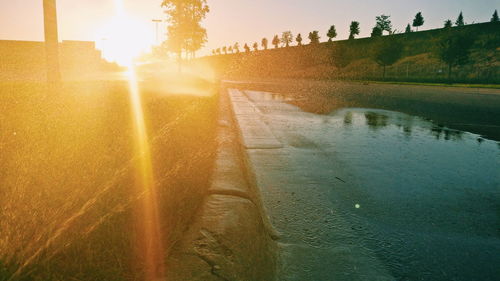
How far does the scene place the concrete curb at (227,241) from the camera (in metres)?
2.25

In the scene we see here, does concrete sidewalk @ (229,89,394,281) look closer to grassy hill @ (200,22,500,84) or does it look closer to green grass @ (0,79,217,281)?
green grass @ (0,79,217,281)

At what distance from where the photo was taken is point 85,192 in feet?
11.1

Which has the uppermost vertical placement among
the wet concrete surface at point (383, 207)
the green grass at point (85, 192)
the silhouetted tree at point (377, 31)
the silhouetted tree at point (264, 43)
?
the silhouetted tree at point (264, 43)

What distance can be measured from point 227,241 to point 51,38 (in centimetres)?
1024

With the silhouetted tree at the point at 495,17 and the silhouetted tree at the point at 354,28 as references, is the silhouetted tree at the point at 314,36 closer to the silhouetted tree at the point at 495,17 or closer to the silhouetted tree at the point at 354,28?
the silhouetted tree at the point at 354,28

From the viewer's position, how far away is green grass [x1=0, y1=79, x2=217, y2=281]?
7.35ft

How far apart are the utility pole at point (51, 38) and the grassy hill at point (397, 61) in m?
42.5

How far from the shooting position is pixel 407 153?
6.03 metres

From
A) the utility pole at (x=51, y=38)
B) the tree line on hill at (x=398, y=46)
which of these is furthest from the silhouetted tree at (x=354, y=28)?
the utility pole at (x=51, y=38)

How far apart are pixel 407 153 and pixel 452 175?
4.19 feet

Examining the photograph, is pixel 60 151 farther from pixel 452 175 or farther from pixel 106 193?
pixel 452 175

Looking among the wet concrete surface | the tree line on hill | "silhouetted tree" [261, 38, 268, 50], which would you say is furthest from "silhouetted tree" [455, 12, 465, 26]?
the wet concrete surface

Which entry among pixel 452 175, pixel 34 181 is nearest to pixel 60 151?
pixel 34 181

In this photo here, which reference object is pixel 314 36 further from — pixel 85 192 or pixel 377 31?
pixel 85 192
